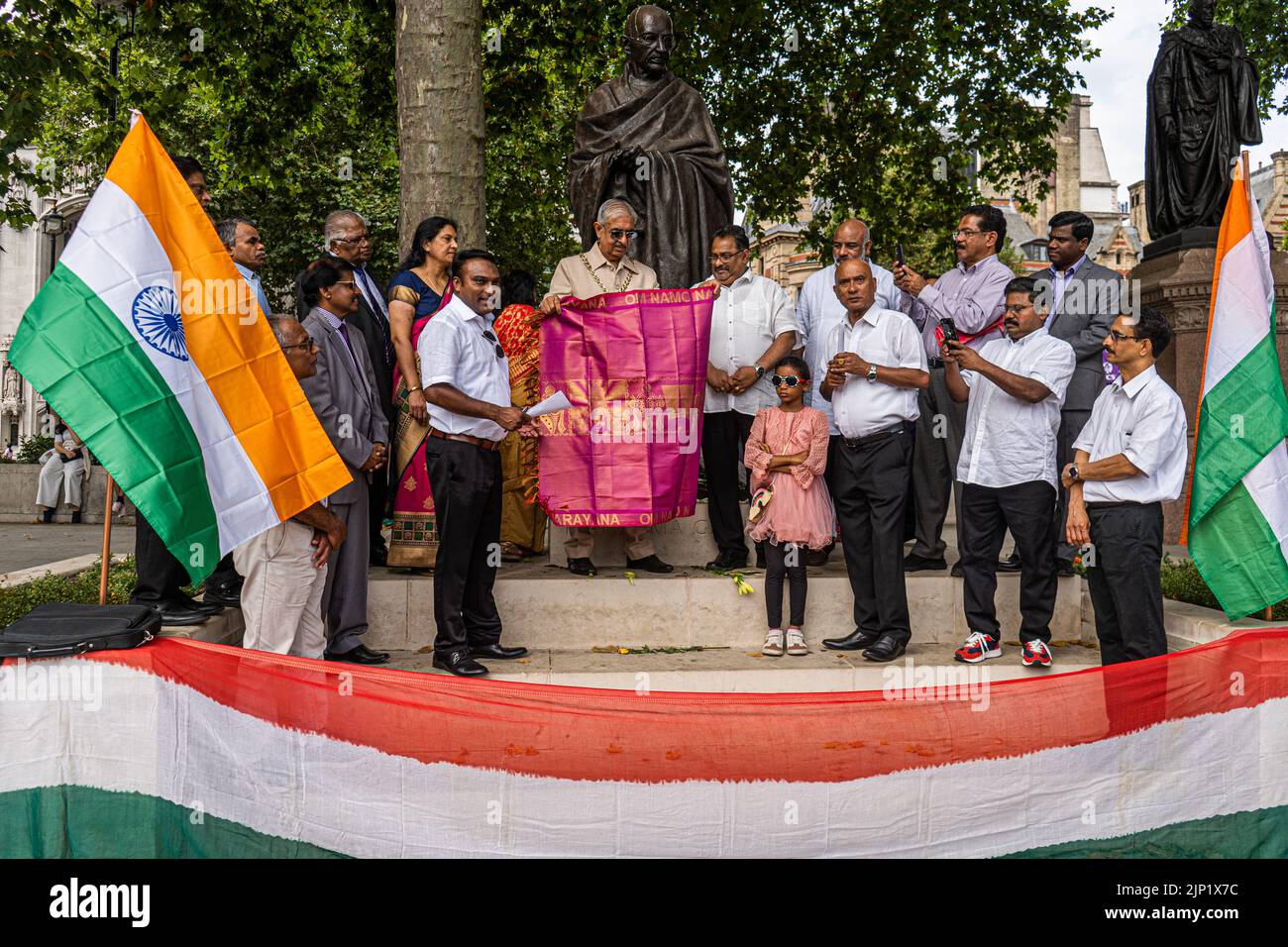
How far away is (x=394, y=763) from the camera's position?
3545 millimetres

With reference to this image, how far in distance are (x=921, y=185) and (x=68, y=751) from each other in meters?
15.8

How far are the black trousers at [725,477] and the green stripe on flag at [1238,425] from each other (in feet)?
8.86

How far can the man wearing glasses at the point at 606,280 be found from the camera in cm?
657

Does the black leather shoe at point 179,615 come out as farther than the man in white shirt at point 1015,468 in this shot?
No

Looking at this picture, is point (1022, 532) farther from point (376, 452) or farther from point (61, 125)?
point (61, 125)

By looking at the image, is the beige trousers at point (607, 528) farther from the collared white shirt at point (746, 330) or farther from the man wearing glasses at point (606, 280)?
the collared white shirt at point (746, 330)

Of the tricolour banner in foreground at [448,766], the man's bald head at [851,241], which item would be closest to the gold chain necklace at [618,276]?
the man's bald head at [851,241]

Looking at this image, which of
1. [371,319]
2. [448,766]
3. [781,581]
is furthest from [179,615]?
[781,581]

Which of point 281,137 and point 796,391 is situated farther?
point 281,137

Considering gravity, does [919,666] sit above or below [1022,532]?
below

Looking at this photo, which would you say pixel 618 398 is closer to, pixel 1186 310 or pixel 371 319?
pixel 371 319

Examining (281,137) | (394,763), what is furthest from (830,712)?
(281,137)

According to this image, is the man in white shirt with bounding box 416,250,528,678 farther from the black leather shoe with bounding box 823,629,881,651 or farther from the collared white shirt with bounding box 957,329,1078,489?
the collared white shirt with bounding box 957,329,1078,489
